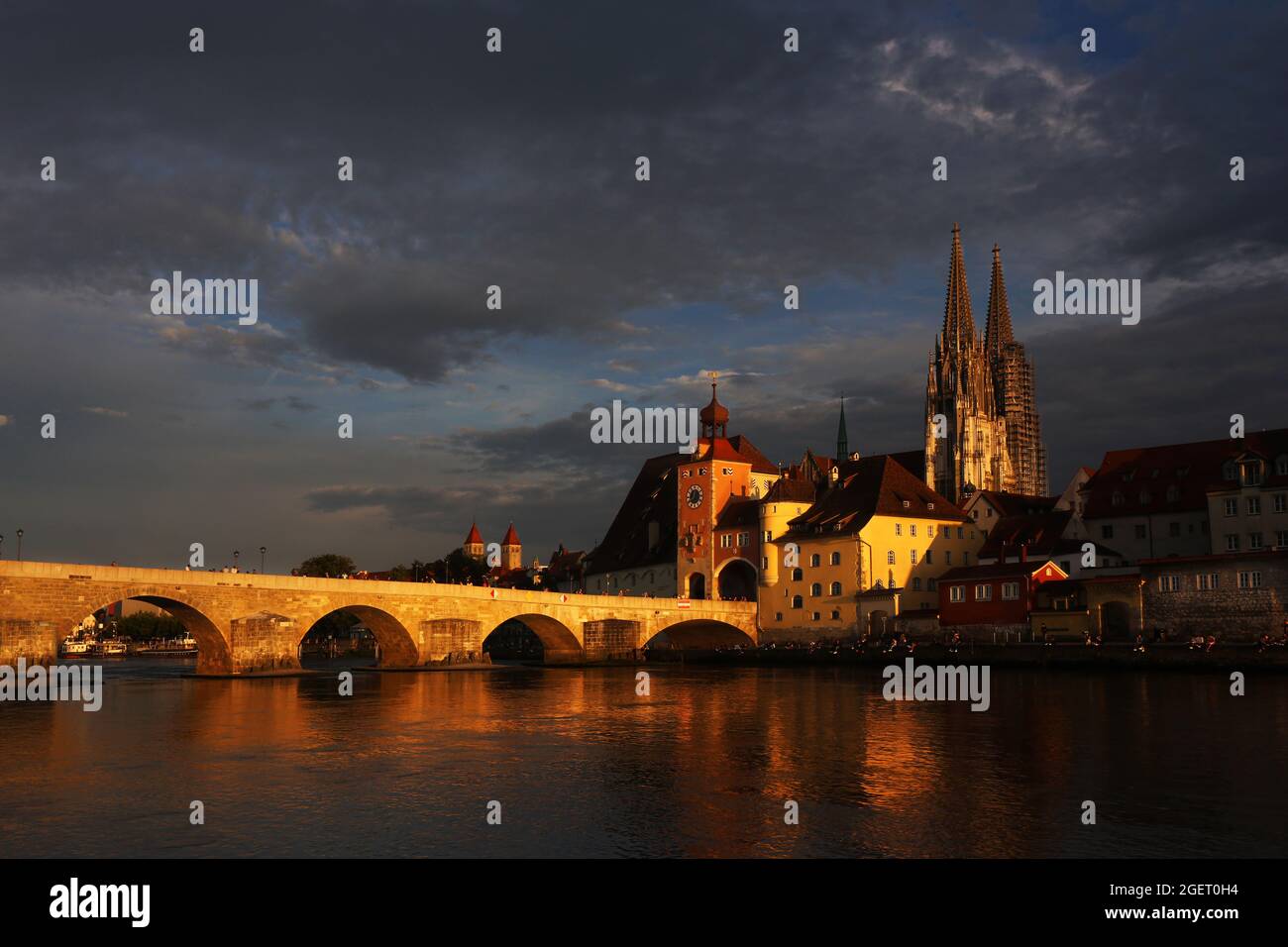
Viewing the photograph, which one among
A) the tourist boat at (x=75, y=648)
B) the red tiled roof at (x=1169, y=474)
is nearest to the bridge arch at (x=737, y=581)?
the red tiled roof at (x=1169, y=474)

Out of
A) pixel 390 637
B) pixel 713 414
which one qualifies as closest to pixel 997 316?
pixel 713 414

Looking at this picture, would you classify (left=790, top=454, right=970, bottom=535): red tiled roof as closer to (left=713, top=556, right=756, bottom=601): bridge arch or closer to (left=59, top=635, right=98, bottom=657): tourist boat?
(left=713, top=556, right=756, bottom=601): bridge arch

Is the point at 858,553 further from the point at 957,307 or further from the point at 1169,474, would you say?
the point at 957,307

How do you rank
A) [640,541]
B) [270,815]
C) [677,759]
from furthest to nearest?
[640,541] → [677,759] → [270,815]

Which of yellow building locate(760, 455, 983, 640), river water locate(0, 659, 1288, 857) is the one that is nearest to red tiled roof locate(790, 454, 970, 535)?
yellow building locate(760, 455, 983, 640)

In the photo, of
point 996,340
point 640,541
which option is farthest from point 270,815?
point 996,340

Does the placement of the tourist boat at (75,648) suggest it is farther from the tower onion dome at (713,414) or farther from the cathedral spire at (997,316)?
the cathedral spire at (997,316)

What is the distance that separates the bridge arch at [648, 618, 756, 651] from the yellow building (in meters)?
2.34

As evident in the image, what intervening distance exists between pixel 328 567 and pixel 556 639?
158 ft

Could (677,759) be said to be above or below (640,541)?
below
